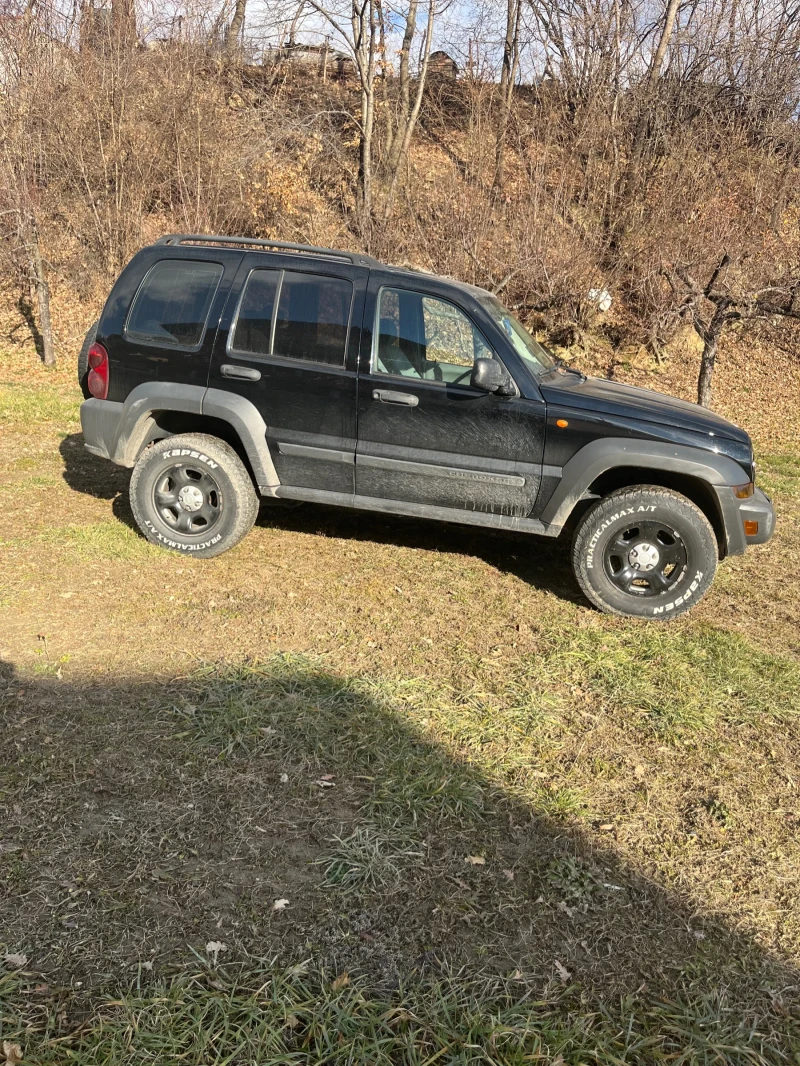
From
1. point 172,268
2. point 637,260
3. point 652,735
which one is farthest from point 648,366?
point 652,735

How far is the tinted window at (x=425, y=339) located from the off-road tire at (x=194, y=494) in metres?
1.24

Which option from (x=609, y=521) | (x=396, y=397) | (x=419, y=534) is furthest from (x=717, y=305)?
(x=396, y=397)

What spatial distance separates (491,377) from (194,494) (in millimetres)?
2178

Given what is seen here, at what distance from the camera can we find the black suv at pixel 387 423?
16.3 ft

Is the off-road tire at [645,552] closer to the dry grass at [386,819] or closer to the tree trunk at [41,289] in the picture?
the dry grass at [386,819]

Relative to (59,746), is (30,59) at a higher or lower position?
higher

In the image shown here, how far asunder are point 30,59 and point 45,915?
1391 cm

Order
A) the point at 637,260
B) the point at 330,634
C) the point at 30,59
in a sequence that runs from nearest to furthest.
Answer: the point at 330,634 < the point at 30,59 < the point at 637,260

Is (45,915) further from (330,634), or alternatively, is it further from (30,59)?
(30,59)

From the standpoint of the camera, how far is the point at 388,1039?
226 centimetres

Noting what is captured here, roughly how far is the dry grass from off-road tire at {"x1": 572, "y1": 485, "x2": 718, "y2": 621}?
0.56ft

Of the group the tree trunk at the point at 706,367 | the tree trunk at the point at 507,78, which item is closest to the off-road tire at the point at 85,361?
the tree trunk at the point at 706,367

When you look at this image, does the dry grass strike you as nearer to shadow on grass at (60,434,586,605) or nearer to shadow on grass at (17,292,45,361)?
shadow on grass at (60,434,586,605)

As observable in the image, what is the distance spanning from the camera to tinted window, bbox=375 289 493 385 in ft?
16.7
